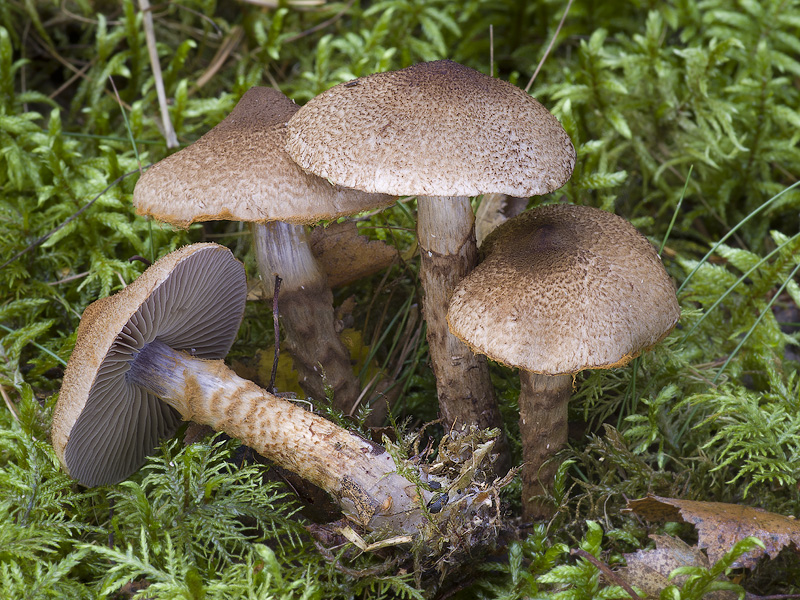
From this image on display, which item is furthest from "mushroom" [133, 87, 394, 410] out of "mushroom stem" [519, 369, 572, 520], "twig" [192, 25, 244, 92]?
"twig" [192, 25, 244, 92]

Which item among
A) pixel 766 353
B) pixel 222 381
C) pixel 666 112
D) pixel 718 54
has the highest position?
pixel 718 54

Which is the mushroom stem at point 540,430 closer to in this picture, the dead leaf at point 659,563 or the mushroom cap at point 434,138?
the dead leaf at point 659,563

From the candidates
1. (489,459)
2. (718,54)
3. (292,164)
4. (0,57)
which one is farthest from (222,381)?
(718,54)

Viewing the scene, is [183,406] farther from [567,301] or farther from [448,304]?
[567,301]

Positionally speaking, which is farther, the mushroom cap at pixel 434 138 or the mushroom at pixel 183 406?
Answer: the mushroom at pixel 183 406

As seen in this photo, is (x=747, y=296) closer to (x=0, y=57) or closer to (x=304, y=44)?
(x=304, y=44)

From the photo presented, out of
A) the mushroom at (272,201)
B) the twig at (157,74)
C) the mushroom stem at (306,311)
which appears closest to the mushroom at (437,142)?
the mushroom at (272,201)
